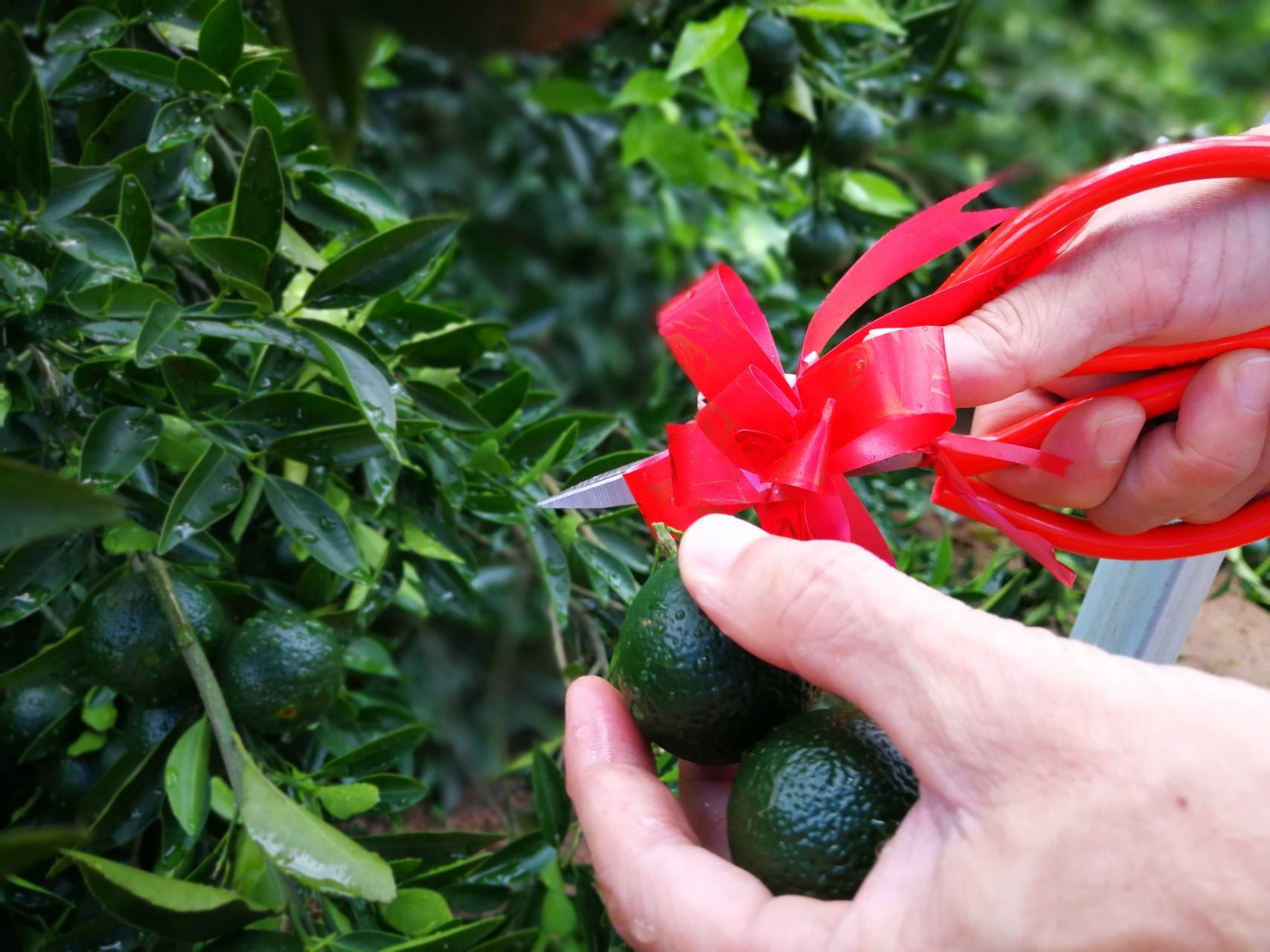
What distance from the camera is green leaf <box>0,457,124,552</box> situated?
30cm

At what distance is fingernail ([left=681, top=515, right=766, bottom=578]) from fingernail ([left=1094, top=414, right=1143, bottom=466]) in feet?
0.93

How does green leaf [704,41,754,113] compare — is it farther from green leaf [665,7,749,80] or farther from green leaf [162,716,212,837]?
green leaf [162,716,212,837]

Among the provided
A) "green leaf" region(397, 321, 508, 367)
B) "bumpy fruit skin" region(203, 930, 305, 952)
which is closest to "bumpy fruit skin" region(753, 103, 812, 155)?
"green leaf" region(397, 321, 508, 367)

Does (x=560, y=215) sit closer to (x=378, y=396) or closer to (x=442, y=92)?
(x=442, y=92)

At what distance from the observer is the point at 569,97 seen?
136 cm

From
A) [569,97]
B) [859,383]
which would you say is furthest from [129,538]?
[569,97]

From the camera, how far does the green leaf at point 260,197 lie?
0.67m

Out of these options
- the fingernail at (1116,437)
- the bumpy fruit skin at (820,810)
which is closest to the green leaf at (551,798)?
the bumpy fruit skin at (820,810)

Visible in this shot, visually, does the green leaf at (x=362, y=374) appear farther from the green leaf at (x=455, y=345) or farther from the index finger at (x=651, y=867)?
the index finger at (x=651, y=867)

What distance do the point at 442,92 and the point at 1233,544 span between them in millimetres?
1444

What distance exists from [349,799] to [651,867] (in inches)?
12.1

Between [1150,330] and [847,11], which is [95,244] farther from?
[847,11]

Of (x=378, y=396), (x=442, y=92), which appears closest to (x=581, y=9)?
(x=378, y=396)

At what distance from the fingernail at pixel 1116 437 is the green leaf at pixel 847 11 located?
56 centimetres
